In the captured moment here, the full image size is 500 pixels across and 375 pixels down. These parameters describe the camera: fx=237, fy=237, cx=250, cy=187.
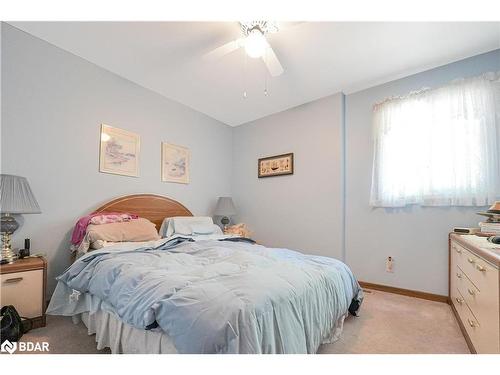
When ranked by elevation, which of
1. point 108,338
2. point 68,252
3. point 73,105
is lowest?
point 108,338

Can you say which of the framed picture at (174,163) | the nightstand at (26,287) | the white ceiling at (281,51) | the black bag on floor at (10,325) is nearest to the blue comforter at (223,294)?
the nightstand at (26,287)

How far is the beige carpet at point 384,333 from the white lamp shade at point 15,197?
906 millimetres

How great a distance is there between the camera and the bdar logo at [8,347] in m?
1.48

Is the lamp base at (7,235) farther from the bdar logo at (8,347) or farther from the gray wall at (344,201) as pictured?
the gray wall at (344,201)

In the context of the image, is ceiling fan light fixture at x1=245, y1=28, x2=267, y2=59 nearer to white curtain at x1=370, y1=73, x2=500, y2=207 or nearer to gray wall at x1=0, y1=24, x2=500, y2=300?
gray wall at x1=0, y1=24, x2=500, y2=300

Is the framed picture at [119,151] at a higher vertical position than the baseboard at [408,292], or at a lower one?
higher

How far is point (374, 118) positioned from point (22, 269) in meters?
3.75

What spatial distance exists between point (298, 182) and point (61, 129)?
9.51 feet

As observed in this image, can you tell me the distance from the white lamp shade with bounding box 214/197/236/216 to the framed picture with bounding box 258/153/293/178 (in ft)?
2.31

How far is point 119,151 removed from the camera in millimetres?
2801
